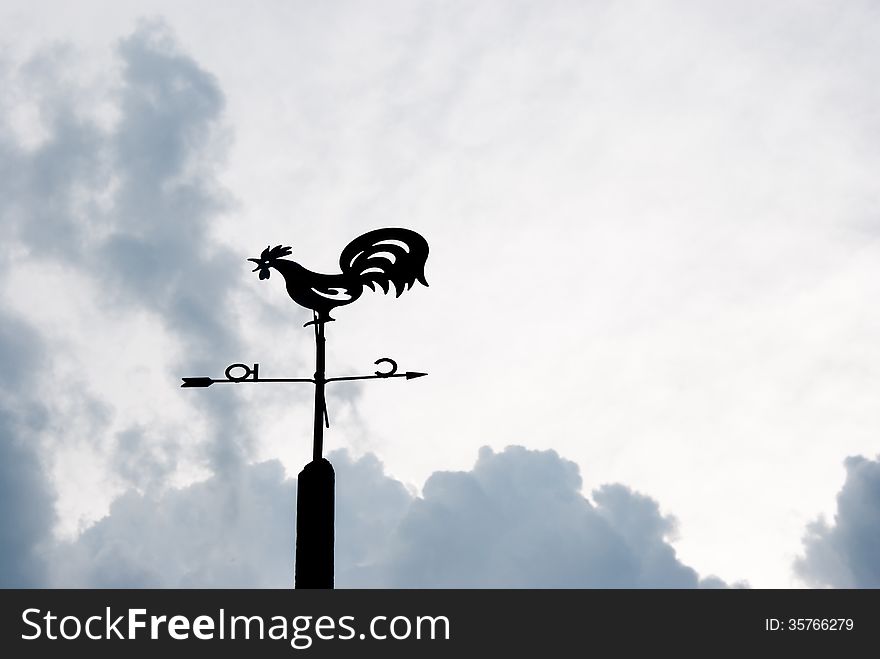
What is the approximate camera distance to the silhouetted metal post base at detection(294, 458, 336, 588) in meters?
6.66

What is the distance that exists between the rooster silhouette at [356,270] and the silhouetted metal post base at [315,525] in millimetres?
1609

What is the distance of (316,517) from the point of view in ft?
22.9

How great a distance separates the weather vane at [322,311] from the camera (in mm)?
6797

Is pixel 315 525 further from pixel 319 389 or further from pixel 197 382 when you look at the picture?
pixel 197 382

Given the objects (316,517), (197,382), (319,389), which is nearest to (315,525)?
(316,517)

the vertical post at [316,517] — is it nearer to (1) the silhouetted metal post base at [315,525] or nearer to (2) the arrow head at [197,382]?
(1) the silhouetted metal post base at [315,525]

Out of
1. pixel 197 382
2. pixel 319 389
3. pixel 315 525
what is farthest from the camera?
pixel 197 382

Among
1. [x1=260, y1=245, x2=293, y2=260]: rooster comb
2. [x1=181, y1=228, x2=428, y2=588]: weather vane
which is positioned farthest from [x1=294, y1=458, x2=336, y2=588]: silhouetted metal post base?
[x1=260, y1=245, x2=293, y2=260]: rooster comb

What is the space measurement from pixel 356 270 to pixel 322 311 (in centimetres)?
63

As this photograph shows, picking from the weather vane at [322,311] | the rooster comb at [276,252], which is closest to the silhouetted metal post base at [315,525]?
the weather vane at [322,311]
